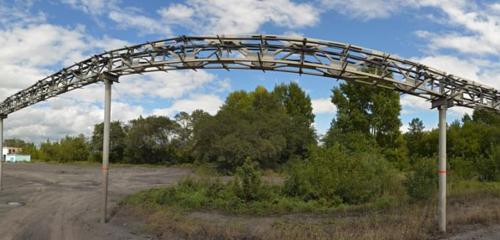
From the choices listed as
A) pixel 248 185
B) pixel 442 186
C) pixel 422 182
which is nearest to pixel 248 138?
pixel 248 185

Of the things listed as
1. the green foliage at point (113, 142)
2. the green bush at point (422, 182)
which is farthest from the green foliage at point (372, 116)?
the green foliage at point (113, 142)

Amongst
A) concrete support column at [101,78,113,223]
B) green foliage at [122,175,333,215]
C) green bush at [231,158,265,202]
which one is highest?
concrete support column at [101,78,113,223]

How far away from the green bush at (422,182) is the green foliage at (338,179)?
2.14 meters

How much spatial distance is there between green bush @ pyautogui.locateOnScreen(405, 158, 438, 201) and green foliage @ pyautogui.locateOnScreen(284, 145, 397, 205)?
7.01 feet

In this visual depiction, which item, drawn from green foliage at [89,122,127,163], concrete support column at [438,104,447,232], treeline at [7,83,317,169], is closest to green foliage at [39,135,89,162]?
treeline at [7,83,317,169]

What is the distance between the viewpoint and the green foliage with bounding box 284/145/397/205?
67.0 ft

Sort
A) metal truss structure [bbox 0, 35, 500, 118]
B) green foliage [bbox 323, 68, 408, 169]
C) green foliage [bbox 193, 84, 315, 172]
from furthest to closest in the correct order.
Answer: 1. green foliage [bbox 323, 68, 408, 169]
2. green foliage [bbox 193, 84, 315, 172]
3. metal truss structure [bbox 0, 35, 500, 118]

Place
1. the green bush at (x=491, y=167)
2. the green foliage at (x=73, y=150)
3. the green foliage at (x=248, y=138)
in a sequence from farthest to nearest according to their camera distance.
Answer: the green foliage at (x=73, y=150) < the green foliage at (x=248, y=138) < the green bush at (x=491, y=167)

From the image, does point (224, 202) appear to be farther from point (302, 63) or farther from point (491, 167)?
point (491, 167)

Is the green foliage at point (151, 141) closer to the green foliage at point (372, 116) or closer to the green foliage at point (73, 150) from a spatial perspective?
the green foliage at point (73, 150)

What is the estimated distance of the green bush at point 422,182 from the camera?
61.0 ft

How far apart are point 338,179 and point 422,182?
3811 millimetres

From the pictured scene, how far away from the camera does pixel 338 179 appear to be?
20688 mm

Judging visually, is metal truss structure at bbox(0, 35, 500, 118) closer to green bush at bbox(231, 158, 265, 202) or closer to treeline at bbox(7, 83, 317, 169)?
green bush at bbox(231, 158, 265, 202)
